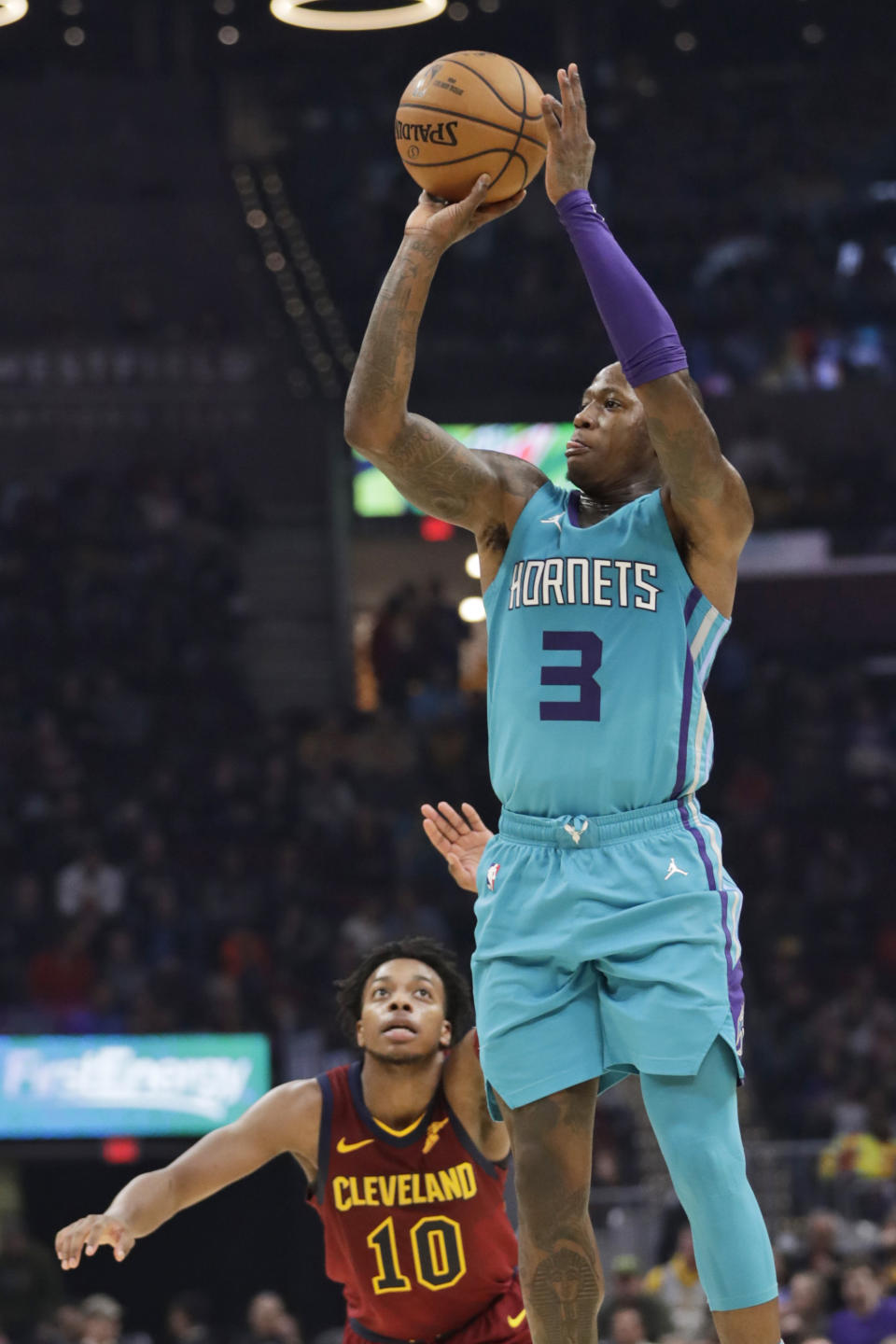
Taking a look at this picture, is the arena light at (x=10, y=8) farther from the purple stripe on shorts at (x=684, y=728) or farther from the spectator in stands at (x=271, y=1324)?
the spectator in stands at (x=271, y=1324)

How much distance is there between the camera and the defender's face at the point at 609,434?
167 inches

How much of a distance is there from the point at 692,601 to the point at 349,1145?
6.82 feet

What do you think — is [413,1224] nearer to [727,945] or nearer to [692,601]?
[727,945]

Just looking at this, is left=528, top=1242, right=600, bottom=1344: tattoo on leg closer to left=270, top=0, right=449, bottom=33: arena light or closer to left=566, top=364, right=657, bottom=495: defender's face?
left=566, top=364, right=657, bottom=495: defender's face

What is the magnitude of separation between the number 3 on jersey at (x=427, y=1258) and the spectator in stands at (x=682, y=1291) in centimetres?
477

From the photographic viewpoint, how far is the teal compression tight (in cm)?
377

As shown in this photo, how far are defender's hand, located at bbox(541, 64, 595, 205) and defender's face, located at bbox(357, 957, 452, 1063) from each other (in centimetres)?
233

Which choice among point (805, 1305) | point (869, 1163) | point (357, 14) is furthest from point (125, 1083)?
point (357, 14)

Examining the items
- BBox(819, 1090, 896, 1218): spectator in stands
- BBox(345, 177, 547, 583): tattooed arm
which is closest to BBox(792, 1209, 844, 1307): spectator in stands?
BBox(819, 1090, 896, 1218): spectator in stands

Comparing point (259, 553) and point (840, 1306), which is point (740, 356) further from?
point (840, 1306)

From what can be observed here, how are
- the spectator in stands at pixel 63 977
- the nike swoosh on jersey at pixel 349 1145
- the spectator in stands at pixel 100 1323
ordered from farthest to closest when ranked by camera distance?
1. the spectator in stands at pixel 63 977
2. the spectator in stands at pixel 100 1323
3. the nike swoosh on jersey at pixel 349 1145

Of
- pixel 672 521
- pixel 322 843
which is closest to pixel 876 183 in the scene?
pixel 322 843

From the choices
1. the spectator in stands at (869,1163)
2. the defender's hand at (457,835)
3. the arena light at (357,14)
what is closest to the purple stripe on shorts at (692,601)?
the defender's hand at (457,835)

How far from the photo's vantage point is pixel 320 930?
14.3 meters
